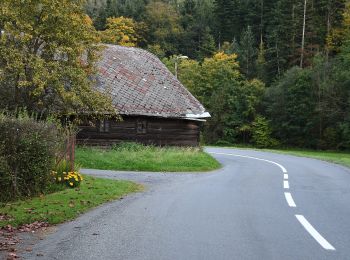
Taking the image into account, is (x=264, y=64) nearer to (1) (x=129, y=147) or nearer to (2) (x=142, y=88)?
(2) (x=142, y=88)

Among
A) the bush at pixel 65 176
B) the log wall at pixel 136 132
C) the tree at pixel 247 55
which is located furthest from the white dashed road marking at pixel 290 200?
the tree at pixel 247 55

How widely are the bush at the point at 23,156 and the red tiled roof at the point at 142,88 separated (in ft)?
51.8

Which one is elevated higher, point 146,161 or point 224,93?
point 224,93

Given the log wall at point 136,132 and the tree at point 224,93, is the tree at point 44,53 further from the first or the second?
the tree at point 224,93

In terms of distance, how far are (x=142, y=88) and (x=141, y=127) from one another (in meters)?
3.00

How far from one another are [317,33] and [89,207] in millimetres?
59570

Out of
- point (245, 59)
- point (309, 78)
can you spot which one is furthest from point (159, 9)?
point (309, 78)

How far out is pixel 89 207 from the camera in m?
11.2

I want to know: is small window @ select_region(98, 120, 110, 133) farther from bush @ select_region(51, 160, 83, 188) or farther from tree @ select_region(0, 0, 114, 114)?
bush @ select_region(51, 160, 83, 188)

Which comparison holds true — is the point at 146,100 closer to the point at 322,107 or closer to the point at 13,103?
the point at 13,103

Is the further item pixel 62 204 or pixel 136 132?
pixel 136 132

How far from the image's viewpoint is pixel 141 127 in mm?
30094

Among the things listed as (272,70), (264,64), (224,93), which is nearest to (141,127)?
(224,93)

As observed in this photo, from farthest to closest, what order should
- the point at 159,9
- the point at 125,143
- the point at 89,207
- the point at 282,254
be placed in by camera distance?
the point at 159,9, the point at 125,143, the point at 89,207, the point at 282,254
